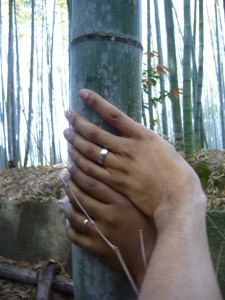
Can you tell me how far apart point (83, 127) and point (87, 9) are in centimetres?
24

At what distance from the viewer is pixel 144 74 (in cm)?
320

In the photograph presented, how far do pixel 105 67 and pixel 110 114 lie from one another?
102 mm

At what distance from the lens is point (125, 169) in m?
0.66

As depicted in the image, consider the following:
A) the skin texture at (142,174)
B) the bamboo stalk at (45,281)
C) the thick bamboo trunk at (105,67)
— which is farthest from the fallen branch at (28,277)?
the skin texture at (142,174)

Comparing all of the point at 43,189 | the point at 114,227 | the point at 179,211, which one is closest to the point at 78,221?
the point at 114,227

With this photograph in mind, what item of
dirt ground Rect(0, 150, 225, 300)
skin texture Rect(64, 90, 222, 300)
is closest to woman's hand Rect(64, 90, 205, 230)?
skin texture Rect(64, 90, 222, 300)

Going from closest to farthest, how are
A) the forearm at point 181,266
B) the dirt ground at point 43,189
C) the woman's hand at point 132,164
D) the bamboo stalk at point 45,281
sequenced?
the forearm at point 181,266
the woman's hand at point 132,164
the bamboo stalk at point 45,281
the dirt ground at point 43,189

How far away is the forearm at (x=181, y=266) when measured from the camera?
54 centimetres

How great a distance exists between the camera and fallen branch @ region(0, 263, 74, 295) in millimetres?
1842

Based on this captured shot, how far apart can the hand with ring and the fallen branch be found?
1267mm

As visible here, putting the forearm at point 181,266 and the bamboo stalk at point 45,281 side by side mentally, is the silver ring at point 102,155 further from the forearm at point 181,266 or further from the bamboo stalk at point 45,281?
the bamboo stalk at point 45,281

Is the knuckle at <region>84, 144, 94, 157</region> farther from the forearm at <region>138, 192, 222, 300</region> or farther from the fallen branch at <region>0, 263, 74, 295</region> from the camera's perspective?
the fallen branch at <region>0, 263, 74, 295</region>

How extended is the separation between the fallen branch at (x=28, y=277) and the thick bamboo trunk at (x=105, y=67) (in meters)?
1.20

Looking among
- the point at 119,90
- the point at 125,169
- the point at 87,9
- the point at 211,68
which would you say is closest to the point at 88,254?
the point at 125,169
